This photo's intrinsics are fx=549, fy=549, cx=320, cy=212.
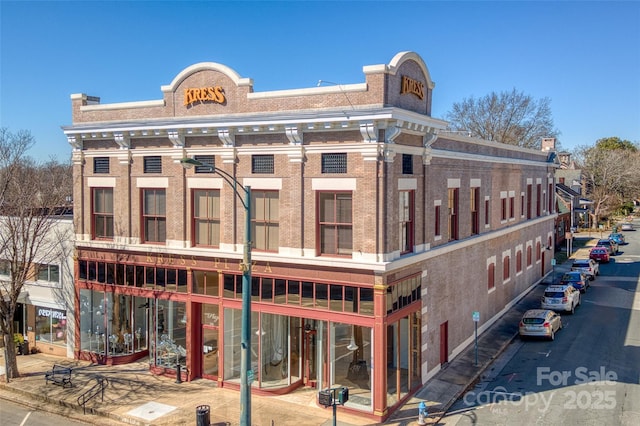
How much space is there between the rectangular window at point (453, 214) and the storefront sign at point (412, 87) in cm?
581

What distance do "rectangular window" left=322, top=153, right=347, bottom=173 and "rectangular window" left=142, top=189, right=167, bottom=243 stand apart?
25.6ft

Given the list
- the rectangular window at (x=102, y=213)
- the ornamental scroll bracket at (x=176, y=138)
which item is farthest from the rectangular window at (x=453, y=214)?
the rectangular window at (x=102, y=213)

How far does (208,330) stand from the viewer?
22344mm

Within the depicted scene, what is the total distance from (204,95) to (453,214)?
483 inches

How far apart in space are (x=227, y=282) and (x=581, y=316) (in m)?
22.2

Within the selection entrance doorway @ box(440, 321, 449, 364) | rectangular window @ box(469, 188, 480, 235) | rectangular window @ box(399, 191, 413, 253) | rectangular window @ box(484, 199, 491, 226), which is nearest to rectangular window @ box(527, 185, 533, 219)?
rectangular window @ box(484, 199, 491, 226)

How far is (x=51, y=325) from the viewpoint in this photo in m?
26.6

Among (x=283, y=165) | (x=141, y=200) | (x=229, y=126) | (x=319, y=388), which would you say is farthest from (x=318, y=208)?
(x=141, y=200)

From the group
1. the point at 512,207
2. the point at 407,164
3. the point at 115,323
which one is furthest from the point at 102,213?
the point at 512,207

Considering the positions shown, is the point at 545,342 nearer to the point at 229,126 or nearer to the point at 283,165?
the point at 283,165

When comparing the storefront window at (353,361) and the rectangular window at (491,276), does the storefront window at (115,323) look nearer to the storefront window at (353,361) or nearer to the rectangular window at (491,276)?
the storefront window at (353,361)

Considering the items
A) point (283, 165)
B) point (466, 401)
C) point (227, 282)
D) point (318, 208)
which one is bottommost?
point (466, 401)

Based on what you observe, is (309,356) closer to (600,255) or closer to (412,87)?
(412,87)

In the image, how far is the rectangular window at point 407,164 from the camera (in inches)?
786
